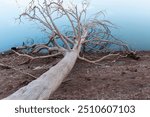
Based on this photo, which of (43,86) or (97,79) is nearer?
(43,86)

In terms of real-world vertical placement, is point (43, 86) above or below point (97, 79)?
above

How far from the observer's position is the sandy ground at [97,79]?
5.35 m

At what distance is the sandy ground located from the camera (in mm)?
5348

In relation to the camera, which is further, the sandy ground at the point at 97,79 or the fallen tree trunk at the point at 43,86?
the sandy ground at the point at 97,79

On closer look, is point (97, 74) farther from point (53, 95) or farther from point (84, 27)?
point (84, 27)

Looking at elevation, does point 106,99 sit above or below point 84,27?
below

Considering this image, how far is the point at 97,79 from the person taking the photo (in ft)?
20.1

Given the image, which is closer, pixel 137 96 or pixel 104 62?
pixel 137 96

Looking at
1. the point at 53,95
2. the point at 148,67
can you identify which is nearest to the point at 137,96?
the point at 53,95

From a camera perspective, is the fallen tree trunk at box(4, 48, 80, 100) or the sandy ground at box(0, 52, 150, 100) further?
the sandy ground at box(0, 52, 150, 100)

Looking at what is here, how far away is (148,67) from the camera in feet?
22.9

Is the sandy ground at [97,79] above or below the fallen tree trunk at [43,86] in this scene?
below

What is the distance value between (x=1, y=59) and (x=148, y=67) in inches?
132

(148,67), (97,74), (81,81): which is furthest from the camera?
(148,67)
